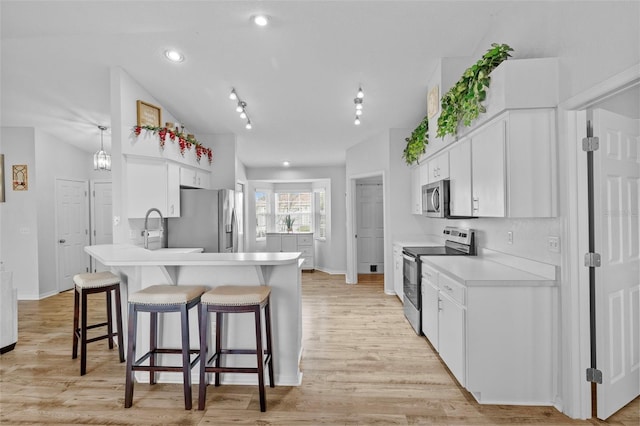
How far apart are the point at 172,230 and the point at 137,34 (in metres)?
2.53

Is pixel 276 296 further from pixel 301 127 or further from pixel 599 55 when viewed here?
pixel 301 127

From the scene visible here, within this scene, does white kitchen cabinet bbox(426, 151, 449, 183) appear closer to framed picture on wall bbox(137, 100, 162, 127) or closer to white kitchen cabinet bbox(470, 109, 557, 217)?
white kitchen cabinet bbox(470, 109, 557, 217)

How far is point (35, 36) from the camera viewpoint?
325 cm

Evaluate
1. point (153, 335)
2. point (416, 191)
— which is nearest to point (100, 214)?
point (153, 335)

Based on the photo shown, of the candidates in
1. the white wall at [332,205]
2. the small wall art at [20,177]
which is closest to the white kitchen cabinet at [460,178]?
the white wall at [332,205]

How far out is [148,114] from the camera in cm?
427

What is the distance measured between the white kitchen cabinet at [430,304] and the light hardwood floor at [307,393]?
0.18 meters

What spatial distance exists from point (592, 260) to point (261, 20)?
297cm

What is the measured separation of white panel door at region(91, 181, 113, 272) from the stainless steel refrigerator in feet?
8.74

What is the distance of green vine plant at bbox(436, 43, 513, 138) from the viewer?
2.54 metres

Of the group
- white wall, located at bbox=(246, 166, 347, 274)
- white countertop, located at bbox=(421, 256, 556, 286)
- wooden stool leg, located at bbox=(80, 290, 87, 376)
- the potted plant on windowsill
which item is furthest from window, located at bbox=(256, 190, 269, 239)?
white countertop, located at bbox=(421, 256, 556, 286)

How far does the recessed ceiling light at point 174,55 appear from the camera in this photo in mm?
3543

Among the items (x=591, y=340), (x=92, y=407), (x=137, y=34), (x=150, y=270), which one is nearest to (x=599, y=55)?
(x=591, y=340)

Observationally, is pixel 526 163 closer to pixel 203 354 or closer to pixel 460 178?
pixel 460 178
